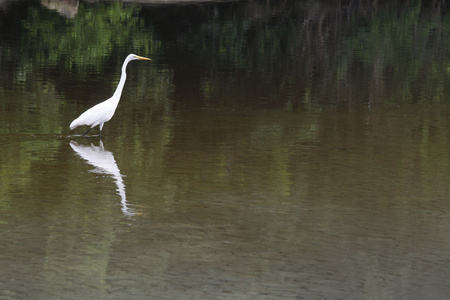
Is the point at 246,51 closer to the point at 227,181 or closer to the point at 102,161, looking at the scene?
the point at 102,161

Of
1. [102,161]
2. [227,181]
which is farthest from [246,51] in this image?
[227,181]

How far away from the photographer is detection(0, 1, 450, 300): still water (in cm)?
629

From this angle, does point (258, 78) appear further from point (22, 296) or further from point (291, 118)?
point (22, 296)

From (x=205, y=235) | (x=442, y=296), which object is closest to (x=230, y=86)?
(x=205, y=235)

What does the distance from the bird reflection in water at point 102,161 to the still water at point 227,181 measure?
0.03 meters

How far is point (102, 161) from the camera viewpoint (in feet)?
34.7

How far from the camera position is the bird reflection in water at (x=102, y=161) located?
913cm

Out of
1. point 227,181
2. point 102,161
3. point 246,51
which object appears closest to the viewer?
point 227,181

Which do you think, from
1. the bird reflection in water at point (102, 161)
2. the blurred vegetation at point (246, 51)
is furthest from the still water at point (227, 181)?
the blurred vegetation at point (246, 51)

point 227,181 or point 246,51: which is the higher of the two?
point 246,51

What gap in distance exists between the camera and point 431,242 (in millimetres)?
7160

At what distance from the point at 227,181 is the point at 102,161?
187 centimetres

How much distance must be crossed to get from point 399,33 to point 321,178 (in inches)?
981

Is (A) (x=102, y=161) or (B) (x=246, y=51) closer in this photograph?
(A) (x=102, y=161)
